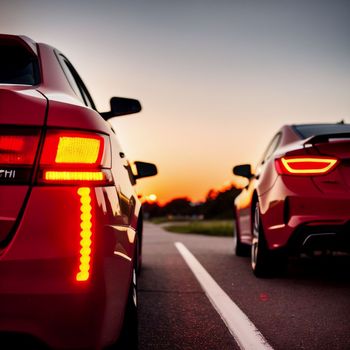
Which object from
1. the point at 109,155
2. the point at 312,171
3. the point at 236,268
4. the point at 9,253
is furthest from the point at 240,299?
the point at 9,253

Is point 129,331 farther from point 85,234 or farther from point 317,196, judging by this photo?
point 317,196

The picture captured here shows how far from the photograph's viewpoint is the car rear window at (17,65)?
8.85 ft

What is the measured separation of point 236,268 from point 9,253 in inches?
212

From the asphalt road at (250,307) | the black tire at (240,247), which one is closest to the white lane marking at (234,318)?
the asphalt road at (250,307)

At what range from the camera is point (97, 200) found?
203 cm

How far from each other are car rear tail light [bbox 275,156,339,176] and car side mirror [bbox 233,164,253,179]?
7.66 feet

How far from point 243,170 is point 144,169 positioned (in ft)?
9.35

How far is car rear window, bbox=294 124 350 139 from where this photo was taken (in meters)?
5.95

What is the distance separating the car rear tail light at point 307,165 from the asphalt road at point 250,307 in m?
1.14

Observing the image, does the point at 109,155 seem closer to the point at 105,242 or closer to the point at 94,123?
the point at 94,123

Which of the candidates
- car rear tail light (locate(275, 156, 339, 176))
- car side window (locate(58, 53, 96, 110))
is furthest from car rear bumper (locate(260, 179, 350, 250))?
car side window (locate(58, 53, 96, 110))

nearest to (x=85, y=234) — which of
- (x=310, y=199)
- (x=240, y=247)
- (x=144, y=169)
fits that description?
(x=144, y=169)

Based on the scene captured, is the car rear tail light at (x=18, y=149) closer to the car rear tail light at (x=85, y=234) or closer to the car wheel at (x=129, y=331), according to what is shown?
the car rear tail light at (x=85, y=234)

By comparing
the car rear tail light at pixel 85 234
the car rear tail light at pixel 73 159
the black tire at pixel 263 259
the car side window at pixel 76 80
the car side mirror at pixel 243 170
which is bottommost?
the black tire at pixel 263 259
